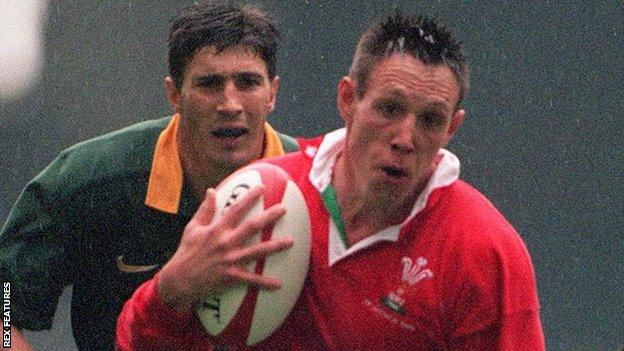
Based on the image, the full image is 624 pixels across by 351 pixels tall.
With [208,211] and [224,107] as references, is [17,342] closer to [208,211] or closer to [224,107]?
[224,107]

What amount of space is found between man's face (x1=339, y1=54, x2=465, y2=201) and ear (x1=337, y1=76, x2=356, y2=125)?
0.08m

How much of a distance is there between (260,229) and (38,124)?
6.04 meters

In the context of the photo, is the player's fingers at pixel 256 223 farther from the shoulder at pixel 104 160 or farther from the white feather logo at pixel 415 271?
the shoulder at pixel 104 160

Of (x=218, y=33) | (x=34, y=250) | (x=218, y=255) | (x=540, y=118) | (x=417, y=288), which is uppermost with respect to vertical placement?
(x=218, y=33)

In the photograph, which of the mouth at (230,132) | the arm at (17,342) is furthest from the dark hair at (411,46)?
the arm at (17,342)

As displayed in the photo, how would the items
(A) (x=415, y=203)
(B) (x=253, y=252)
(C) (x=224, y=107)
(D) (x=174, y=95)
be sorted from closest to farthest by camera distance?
(B) (x=253, y=252) < (A) (x=415, y=203) < (C) (x=224, y=107) < (D) (x=174, y=95)

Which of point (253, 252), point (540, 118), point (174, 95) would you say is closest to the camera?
point (253, 252)

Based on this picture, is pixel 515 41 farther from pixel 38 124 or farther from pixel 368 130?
pixel 368 130

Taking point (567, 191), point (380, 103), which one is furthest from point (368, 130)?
point (567, 191)

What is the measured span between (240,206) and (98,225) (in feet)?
4.72

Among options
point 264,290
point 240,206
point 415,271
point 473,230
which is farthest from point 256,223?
point 473,230

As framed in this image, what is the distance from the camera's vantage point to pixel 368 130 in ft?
14.3

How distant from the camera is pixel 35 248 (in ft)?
18.7

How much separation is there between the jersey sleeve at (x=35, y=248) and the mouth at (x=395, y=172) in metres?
1.60
